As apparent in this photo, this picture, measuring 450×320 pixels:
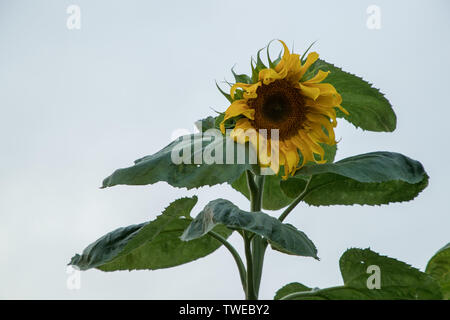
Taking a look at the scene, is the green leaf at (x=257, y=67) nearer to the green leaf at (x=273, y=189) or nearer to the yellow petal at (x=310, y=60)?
the yellow petal at (x=310, y=60)

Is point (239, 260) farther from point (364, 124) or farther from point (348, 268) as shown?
point (364, 124)

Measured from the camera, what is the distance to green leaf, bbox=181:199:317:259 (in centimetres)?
62

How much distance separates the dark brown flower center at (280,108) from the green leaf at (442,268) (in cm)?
28

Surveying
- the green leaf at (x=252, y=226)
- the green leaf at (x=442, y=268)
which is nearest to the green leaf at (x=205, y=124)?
the green leaf at (x=252, y=226)

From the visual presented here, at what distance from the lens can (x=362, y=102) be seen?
0.87m

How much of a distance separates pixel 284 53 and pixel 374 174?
18cm

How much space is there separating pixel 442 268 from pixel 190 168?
44 cm

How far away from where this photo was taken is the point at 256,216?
2.11ft

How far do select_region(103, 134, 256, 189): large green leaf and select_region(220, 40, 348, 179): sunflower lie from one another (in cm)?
4

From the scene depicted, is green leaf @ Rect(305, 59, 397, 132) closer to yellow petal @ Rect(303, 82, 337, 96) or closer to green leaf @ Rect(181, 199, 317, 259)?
yellow petal @ Rect(303, 82, 337, 96)

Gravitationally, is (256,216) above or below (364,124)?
below

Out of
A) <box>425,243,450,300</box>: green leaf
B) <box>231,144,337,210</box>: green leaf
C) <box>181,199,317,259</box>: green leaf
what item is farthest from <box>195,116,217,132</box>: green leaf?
<box>425,243,450,300</box>: green leaf
